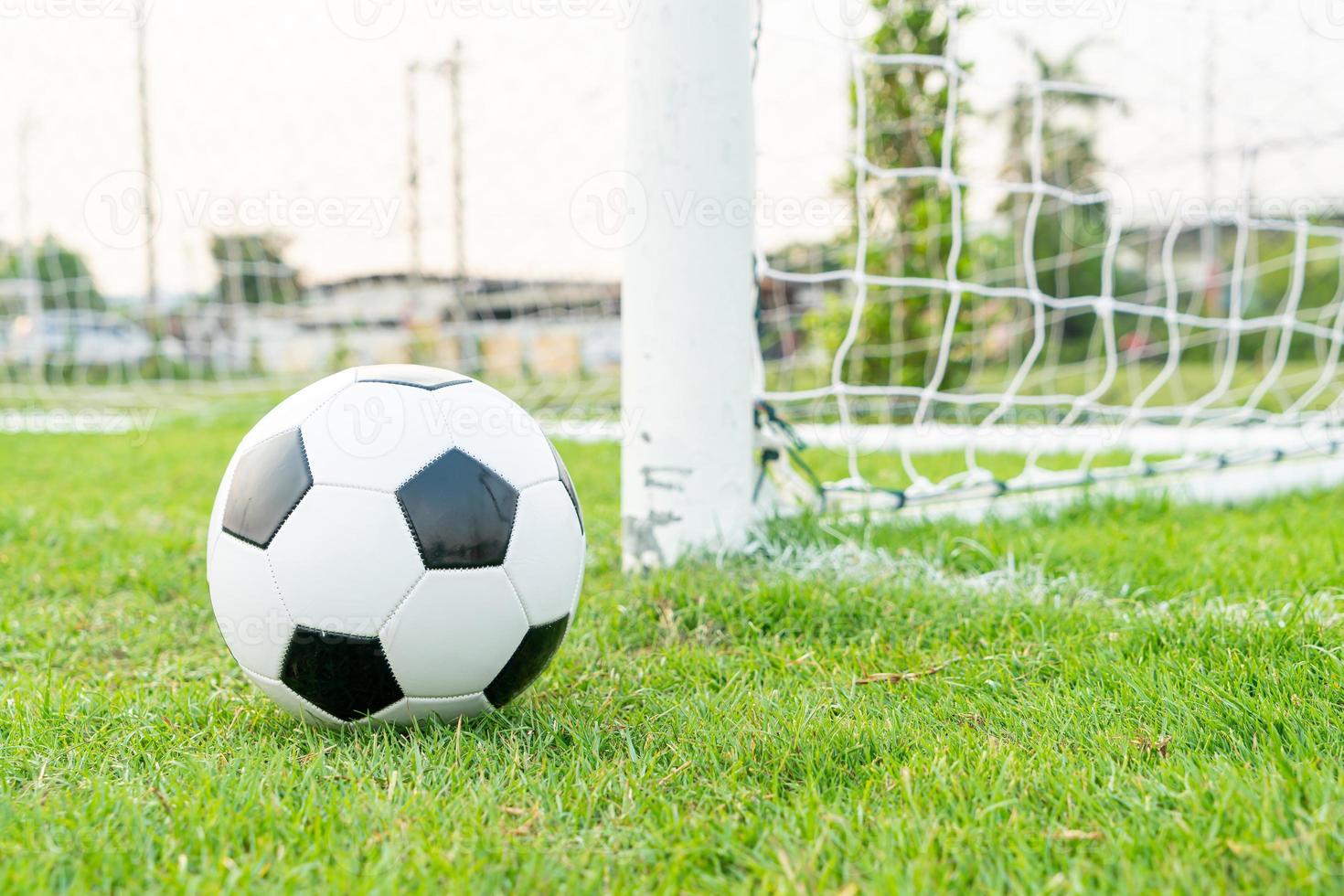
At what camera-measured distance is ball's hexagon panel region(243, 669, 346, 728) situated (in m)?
1.68

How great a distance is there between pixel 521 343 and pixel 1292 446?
6194 mm

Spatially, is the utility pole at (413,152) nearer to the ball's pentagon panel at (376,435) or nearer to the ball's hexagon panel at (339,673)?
the ball's pentagon panel at (376,435)

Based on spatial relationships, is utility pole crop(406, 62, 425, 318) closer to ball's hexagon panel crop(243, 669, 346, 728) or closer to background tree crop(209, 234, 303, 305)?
background tree crop(209, 234, 303, 305)

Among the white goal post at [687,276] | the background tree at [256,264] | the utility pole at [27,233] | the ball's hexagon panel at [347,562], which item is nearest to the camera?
the ball's hexagon panel at [347,562]

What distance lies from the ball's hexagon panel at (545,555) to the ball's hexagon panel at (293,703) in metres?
0.39

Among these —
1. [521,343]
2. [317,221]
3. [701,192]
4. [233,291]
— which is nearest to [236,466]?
[701,192]

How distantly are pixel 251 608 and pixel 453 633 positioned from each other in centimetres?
35

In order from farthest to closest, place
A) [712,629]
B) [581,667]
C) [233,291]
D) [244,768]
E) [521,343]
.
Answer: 1. [233,291]
2. [521,343]
3. [712,629]
4. [581,667]
5. [244,768]

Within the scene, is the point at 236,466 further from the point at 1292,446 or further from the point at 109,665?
the point at 1292,446

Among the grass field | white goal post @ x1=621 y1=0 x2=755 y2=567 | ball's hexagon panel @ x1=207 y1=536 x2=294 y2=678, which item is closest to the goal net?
white goal post @ x1=621 y1=0 x2=755 y2=567

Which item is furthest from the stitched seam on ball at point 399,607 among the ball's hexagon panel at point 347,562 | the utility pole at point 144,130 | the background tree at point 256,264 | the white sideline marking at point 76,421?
the utility pole at point 144,130

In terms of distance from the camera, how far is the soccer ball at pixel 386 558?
1.60m

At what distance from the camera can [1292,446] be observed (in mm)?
4281

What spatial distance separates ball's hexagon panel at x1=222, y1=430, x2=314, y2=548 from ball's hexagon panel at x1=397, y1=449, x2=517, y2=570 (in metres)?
0.19
